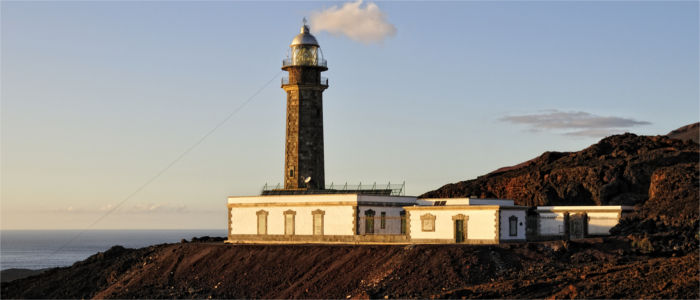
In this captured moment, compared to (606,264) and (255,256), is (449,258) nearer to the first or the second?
(606,264)

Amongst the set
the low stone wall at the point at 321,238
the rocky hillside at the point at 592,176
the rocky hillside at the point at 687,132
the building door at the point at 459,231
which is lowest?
the low stone wall at the point at 321,238

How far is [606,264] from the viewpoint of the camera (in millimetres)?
47594

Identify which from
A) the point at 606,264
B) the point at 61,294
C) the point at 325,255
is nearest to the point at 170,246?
the point at 61,294

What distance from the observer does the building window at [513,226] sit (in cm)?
5425

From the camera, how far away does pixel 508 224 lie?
178ft

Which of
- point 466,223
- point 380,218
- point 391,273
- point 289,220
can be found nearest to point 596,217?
point 466,223

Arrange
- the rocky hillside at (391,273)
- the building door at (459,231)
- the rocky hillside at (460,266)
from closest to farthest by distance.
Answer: the rocky hillside at (391,273) < the rocky hillside at (460,266) < the building door at (459,231)

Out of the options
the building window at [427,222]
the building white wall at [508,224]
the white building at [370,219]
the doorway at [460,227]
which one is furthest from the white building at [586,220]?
the building window at [427,222]

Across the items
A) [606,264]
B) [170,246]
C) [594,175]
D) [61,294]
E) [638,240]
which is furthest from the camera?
[594,175]

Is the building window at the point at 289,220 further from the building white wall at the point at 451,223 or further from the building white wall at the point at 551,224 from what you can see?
the building white wall at the point at 551,224

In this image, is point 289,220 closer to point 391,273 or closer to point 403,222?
point 403,222

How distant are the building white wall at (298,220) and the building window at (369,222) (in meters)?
0.94

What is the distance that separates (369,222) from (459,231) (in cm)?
657

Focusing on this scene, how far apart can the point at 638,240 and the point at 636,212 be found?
32.4ft
